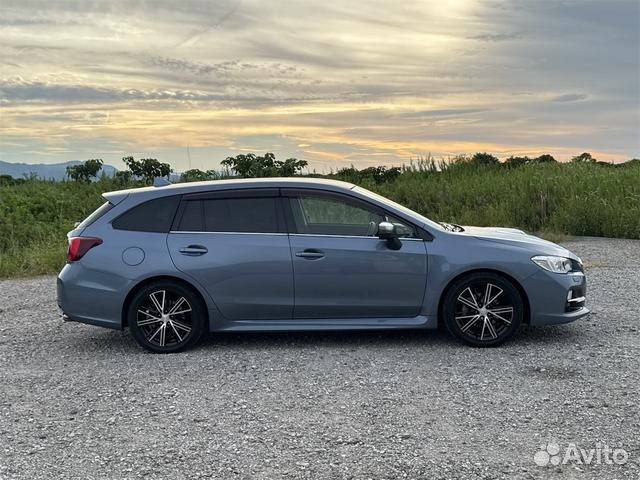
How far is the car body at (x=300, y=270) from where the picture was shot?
6.58 m

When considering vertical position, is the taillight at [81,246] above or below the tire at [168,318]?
above

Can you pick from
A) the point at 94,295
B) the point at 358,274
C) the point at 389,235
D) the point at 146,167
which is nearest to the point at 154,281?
the point at 94,295

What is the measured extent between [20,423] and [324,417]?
2229mm

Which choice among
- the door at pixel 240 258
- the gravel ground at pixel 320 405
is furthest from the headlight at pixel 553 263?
the door at pixel 240 258

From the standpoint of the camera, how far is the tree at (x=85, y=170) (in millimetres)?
23828

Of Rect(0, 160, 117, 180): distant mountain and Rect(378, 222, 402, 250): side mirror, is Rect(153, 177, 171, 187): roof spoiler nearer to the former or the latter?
Rect(378, 222, 402, 250): side mirror

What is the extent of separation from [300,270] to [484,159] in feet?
60.4

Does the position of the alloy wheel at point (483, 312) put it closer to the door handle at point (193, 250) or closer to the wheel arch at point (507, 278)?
the wheel arch at point (507, 278)

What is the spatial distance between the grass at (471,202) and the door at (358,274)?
299 inches

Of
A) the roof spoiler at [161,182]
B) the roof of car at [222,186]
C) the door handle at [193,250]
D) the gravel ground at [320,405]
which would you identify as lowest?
the gravel ground at [320,405]

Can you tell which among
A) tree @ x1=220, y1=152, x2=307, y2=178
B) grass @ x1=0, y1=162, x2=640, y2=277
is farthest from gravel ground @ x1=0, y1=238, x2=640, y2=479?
tree @ x1=220, y1=152, x2=307, y2=178

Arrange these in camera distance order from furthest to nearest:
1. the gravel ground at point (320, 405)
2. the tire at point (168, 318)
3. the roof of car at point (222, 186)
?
the roof of car at point (222, 186) → the tire at point (168, 318) → the gravel ground at point (320, 405)

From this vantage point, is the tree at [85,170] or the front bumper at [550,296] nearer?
the front bumper at [550,296]

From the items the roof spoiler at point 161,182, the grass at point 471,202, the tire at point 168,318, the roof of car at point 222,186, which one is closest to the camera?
the tire at point 168,318
